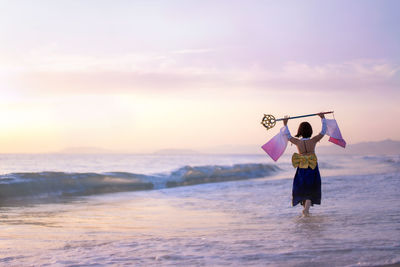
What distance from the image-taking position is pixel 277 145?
7871mm

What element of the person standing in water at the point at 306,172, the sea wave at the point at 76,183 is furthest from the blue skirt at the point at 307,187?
the sea wave at the point at 76,183

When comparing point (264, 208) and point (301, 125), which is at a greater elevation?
point (301, 125)

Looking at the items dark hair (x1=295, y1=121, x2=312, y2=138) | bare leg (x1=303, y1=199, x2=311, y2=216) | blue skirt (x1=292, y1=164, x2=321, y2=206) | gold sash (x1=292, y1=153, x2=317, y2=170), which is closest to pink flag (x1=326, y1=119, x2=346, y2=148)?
dark hair (x1=295, y1=121, x2=312, y2=138)

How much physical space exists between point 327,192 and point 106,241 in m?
7.98

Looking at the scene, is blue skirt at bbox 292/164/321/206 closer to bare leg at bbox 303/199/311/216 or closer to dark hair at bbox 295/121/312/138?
bare leg at bbox 303/199/311/216

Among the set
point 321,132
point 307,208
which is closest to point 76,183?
point 307,208

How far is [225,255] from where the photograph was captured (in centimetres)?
439

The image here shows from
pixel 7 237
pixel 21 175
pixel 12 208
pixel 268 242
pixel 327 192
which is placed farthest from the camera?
pixel 21 175

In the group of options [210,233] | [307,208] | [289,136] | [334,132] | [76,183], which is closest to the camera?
[210,233]

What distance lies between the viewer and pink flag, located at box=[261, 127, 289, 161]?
7.80 meters

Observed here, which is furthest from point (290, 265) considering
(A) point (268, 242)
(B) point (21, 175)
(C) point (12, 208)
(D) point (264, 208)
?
(B) point (21, 175)

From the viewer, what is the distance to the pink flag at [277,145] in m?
7.80

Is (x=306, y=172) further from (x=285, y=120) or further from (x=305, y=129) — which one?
(x=285, y=120)

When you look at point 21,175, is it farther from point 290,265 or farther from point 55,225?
point 290,265
